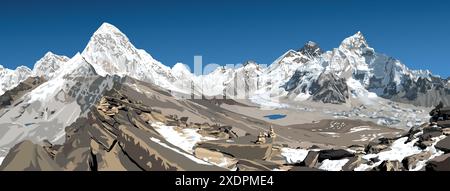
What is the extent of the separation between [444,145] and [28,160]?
101m

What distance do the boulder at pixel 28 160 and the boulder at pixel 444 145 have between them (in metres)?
94.4

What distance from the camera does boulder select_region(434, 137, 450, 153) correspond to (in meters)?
150

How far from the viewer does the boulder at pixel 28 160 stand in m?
139

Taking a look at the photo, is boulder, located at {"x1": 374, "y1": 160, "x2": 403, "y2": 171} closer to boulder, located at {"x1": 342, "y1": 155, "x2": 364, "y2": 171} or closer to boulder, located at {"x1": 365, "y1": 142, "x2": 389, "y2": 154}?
boulder, located at {"x1": 342, "y1": 155, "x2": 364, "y2": 171}

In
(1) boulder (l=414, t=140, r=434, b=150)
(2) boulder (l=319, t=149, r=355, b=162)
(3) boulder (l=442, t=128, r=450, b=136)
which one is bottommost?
(2) boulder (l=319, t=149, r=355, b=162)

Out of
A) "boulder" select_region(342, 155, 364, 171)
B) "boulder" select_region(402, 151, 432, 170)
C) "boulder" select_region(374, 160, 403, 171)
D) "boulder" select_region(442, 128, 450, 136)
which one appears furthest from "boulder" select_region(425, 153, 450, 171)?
"boulder" select_region(442, 128, 450, 136)

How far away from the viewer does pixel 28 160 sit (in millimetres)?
140500

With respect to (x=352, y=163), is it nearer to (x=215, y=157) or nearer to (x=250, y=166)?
(x=250, y=166)

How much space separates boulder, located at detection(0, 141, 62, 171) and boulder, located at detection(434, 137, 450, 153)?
9440 centimetres

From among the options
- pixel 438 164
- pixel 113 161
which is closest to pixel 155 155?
pixel 113 161

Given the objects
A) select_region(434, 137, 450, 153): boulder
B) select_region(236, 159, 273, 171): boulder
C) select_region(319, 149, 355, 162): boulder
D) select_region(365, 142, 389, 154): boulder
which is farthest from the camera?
select_region(319, 149, 355, 162): boulder

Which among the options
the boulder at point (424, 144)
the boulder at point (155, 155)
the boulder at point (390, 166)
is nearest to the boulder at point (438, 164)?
the boulder at point (390, 166)
